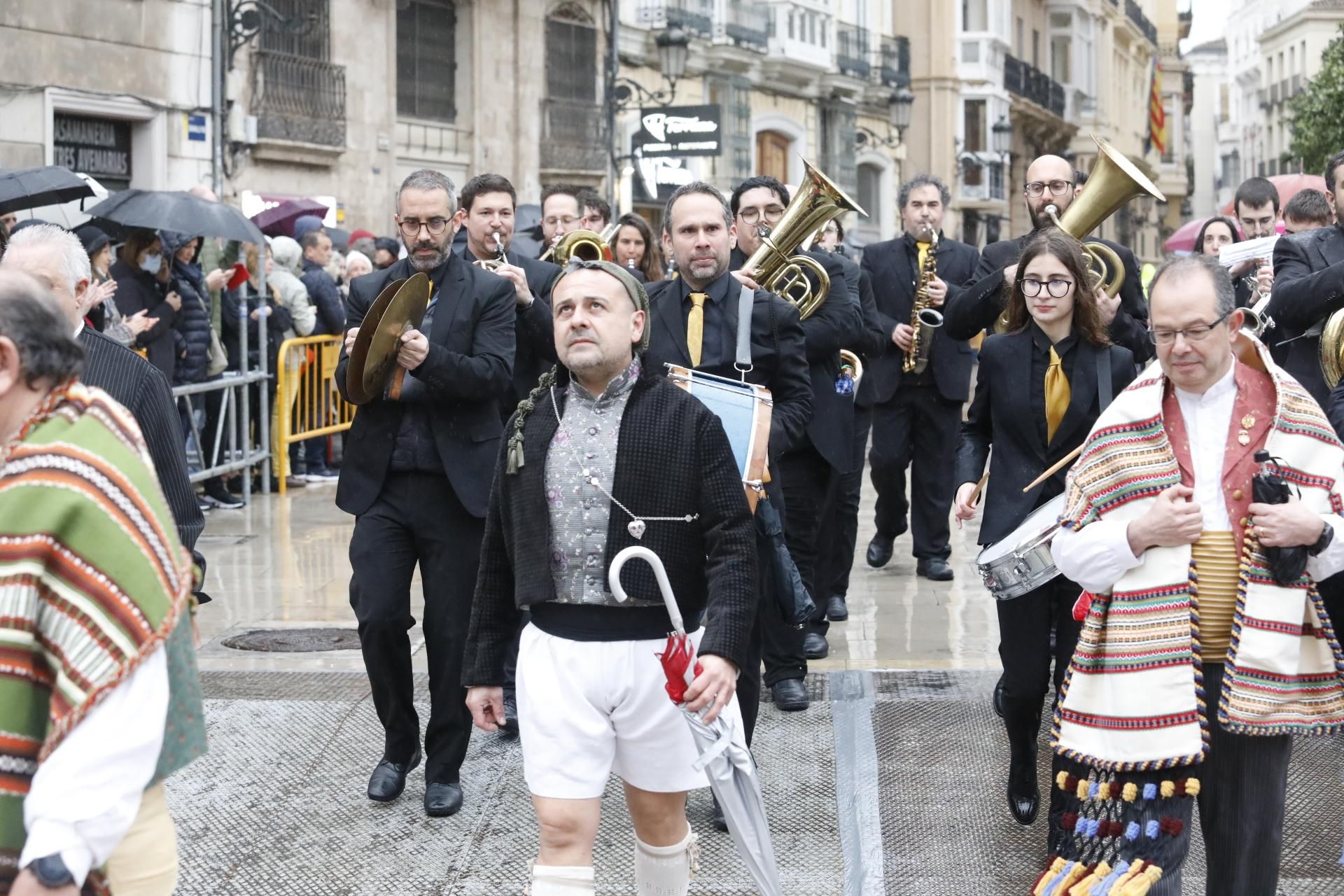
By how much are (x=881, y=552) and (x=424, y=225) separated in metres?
4.97

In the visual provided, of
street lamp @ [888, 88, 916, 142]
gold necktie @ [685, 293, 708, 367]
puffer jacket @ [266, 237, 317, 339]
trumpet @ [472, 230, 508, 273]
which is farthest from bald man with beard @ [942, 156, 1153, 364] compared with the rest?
street lamp @ [888, 88, 916, 142]

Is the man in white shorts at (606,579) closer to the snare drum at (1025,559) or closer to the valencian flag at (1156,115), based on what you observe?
the snare drum at (1025,559)

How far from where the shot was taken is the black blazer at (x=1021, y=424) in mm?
5457

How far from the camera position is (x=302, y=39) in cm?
2009

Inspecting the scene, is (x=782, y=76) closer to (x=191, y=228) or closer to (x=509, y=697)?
(x=191, y=228)

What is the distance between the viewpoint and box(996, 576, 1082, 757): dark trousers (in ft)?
17.7

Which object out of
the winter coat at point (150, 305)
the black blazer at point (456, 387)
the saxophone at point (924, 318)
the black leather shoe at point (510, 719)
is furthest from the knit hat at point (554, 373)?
the winter coat at point (150, 305)

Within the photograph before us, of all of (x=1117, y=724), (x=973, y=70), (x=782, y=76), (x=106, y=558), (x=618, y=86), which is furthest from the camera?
(x=973, y=70)

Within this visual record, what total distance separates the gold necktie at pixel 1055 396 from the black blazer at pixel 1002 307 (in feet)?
3.75

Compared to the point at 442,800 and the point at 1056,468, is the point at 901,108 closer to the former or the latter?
the point at 442,800

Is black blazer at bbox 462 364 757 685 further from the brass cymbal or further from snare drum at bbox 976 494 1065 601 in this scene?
the brass cymbal

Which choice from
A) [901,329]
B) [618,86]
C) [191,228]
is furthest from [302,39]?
[901,329]

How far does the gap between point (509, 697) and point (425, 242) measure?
6.59 feet

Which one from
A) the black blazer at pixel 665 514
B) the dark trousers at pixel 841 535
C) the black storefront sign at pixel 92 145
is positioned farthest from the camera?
the black storefront sign at pixel 92 145
